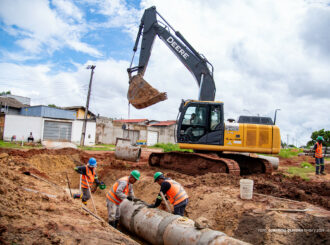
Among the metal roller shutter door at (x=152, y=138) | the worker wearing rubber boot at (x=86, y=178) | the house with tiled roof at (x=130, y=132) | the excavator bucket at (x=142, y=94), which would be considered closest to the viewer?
the worker wearing rubber boot at (x=86, y=178)

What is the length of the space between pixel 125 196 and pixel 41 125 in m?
22.8

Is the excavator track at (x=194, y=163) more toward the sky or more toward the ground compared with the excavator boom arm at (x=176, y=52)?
more toward the ground

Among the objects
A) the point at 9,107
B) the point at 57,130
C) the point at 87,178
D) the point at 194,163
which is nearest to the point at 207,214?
the point at 87,178

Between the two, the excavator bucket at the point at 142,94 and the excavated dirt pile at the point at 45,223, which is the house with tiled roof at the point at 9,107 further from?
the excavated dirt pile at the point at 45,223

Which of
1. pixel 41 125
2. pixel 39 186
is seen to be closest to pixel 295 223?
pixel 39 186

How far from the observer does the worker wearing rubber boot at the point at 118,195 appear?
19.5 feet

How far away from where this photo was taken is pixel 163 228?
4840 millimetres

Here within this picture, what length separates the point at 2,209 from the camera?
3.93 meters

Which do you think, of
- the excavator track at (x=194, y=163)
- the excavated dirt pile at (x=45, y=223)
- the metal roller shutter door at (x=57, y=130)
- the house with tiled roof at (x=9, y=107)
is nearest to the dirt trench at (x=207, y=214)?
the excavated dirt pile at (x=45, y=223)

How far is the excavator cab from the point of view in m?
9.70

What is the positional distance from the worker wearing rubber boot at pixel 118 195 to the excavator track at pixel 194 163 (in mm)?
4048

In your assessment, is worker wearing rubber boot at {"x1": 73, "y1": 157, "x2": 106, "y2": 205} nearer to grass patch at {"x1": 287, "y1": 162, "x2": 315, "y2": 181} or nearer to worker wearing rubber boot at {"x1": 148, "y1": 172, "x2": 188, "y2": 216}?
worker wearing rubber boot at {"x1": 148, "y1": 172, "x2": 188, "y2": 216}

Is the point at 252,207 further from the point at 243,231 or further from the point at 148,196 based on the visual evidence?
the point at 148,196

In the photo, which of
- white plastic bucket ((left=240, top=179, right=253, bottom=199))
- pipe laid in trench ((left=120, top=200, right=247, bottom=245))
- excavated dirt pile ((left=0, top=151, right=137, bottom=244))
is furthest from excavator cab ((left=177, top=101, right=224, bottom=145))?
excavated dirt pile ((left=0, top=151, right=137, bottom=244))
